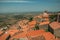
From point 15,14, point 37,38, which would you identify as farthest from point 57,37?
point 15,14

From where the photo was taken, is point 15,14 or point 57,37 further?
point 15,14

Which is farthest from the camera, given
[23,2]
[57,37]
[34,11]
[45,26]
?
[23,2]

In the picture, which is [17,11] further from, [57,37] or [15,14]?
[57,37]

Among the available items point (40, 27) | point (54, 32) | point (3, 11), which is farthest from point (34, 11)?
point (54, 32)

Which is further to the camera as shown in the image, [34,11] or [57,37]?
[34,11]

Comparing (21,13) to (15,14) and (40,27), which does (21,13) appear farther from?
(40,27)

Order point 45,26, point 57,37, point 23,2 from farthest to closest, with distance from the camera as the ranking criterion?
point 23,2, point 45,26, point 57,37

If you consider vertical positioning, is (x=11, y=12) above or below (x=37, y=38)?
below

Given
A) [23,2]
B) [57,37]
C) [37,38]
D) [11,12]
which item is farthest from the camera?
[23,2]

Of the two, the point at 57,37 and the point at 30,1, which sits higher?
the point at 57,37
